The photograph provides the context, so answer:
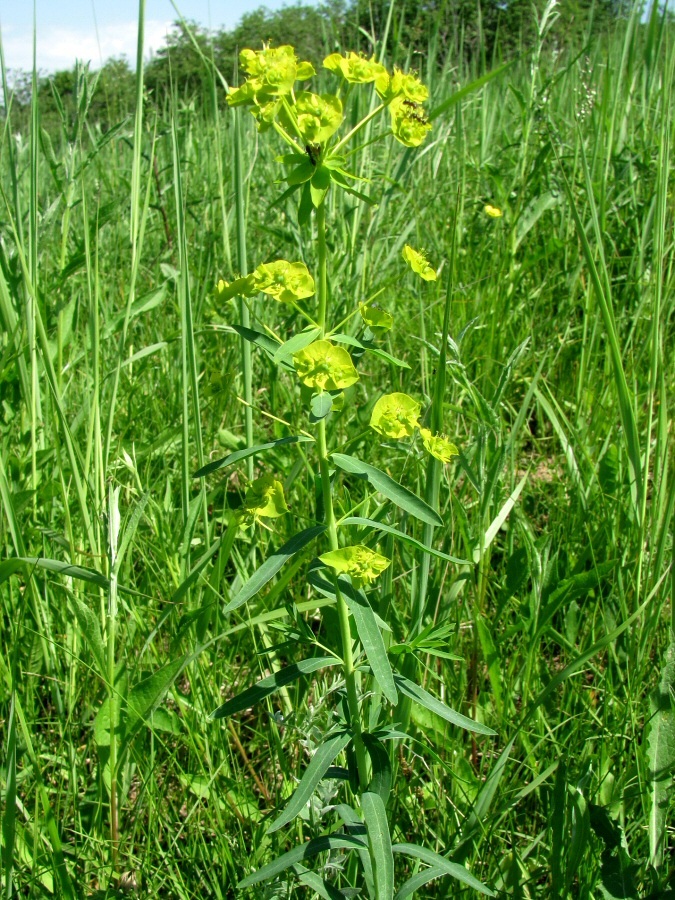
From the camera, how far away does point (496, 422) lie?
53.1 inches

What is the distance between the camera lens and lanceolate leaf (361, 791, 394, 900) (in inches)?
33.4

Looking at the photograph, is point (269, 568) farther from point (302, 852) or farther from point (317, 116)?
point (317, 116)

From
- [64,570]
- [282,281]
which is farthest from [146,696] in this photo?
[282,281]

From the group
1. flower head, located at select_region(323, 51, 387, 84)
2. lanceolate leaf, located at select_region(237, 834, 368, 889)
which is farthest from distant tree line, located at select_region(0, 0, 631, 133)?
lanceolate leaf, located at select_region(237, 834, 368, 889)

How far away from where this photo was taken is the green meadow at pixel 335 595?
0.96 m

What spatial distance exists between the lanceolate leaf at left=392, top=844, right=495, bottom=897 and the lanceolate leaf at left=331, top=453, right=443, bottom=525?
0.40 m

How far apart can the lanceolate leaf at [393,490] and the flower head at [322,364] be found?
3.7 inches

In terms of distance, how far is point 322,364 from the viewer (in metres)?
0.90

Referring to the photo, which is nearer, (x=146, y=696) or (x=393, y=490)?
(x=393, y=490)

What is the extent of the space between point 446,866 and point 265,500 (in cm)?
49

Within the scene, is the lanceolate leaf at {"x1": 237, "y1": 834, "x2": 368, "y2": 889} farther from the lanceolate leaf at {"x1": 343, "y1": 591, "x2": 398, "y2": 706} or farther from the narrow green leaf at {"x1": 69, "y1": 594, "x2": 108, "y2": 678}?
the narrow green leaf at {"x1": 69, "y1": 594, "x2": 108, "y2": 678}

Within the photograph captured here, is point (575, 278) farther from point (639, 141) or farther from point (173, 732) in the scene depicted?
point (173, 732)

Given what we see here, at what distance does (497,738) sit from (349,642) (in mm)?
569

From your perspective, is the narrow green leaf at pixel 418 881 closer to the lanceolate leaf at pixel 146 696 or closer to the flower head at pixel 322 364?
the lanceolate leaf at pixel 146 696
